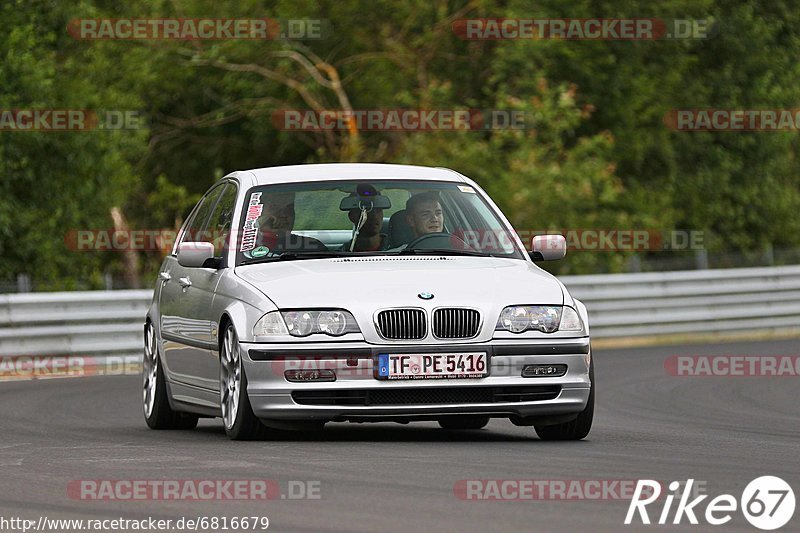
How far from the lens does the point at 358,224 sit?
11367 mm

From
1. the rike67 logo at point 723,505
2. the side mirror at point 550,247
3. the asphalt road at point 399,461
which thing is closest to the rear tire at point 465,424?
the asphalt road at point 399,461

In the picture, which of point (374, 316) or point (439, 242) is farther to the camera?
point (439, 242)

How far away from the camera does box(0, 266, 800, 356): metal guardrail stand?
21.4 m

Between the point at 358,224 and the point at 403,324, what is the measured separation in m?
1.38

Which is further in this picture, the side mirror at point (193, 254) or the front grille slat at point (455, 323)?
the side mirror at point (193, 254)

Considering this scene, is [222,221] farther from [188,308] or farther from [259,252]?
[259,252]

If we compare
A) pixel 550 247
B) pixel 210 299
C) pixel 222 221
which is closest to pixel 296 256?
pixel 210 299

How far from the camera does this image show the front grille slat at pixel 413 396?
1012cm

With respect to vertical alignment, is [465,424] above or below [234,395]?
below

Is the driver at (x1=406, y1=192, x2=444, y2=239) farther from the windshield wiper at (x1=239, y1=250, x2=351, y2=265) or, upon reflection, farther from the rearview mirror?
the windshield wiper at (x1=239, y1=250, x2=351, y2=265)

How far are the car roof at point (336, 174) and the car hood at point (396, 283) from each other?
825 mm

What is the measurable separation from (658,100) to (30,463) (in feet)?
91.3

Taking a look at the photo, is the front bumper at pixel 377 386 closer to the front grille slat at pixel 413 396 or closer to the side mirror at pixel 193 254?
the front grille slat at pixel 413 396

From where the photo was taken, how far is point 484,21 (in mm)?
34719
